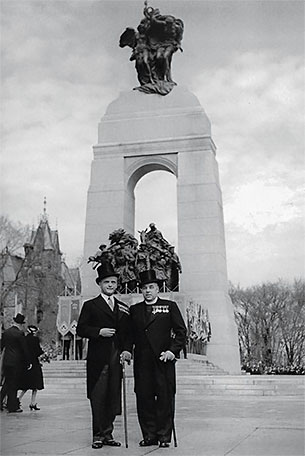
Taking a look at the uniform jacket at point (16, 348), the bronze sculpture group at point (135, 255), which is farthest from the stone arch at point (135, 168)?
the uniform jacket at point (16, 348)

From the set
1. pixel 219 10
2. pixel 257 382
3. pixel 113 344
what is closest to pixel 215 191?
pixel 257 382

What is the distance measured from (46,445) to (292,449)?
7.44 ft

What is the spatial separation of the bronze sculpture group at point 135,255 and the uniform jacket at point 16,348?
12.7 meters

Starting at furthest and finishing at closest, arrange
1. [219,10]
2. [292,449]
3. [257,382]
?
[257,382] < [219,10] < [292,449]

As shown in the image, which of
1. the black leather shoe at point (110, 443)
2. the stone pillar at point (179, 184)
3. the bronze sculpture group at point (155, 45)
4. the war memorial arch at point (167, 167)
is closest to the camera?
the black leather shoe at point (110, 443)

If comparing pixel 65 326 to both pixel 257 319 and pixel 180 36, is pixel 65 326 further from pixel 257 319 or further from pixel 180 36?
pixel 257 319

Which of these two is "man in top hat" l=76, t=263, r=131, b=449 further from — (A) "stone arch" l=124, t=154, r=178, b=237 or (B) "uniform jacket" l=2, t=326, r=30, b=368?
(A) "stone arch" l=124, t=154, r=178, b=237

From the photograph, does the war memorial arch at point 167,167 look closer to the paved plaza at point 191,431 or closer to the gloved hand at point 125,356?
the paved plaza at point 191,431

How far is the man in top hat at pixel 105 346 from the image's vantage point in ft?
20.5

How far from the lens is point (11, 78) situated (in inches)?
259

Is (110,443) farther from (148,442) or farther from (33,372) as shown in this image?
(33,372)

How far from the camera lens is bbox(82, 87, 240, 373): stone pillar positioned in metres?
25.6

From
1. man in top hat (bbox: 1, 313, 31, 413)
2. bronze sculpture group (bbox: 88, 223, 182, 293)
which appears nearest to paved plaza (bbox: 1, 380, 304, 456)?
man in top hat (bbox: 1, 313, 31, 413)

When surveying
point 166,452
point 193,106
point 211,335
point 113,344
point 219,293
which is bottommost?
point 166,452
